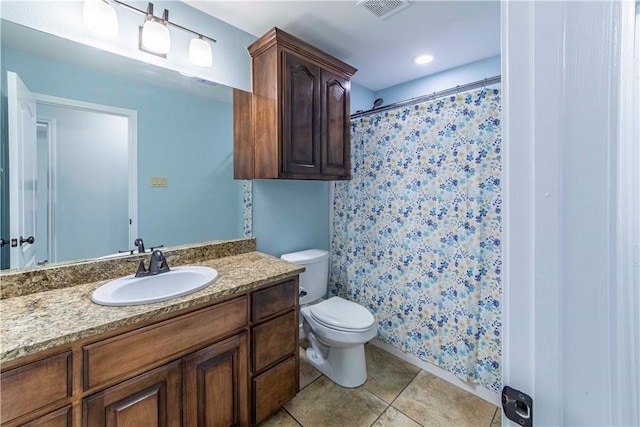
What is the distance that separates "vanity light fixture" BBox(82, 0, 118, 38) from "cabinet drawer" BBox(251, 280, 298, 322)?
4.73 ft

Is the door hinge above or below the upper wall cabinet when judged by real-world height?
below

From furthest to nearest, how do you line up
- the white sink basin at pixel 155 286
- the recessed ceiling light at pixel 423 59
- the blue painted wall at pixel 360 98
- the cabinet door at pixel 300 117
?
1. the blue painted wall at pixel 360 98
2. the recessed ceiling light at pixel 423 59
3. the cabinet door at pixel 300 117
4. the white sink basin at pixel 155 286

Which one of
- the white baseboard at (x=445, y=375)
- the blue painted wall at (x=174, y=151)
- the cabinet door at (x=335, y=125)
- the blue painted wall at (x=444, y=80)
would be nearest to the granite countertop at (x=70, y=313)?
the blue painted wall at (x=174, y=151)

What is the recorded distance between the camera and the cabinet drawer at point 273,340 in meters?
1.37

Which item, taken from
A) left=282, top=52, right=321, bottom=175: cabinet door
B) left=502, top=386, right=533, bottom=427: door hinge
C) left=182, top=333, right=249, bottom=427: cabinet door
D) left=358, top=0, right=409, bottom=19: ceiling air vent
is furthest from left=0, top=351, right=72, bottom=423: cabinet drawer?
left=358, top=0, right=409, bottom=19: ceiling air vent

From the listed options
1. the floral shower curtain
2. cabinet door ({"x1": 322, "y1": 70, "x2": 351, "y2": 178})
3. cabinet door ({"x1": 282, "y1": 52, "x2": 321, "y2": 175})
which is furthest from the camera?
cabinet door ({"x1": 322, "y1": 70, "x2": 351, "y2": 178})

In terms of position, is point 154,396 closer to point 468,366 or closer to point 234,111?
point 234,111

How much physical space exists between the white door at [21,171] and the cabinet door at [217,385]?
86cm

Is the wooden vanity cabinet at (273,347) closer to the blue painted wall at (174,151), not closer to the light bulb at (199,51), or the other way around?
the blue painted wall at (174,151)

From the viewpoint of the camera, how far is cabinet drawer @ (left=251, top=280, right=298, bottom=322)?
1.35 metres

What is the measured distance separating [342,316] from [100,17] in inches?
80.1

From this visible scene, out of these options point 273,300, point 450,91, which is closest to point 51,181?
point 273,300

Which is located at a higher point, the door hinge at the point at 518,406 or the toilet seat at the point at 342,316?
the door hinge at the point at 518,406

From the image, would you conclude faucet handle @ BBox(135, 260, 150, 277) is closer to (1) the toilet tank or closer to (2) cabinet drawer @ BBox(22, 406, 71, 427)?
(2) cabinet drawer @ BBox(22, 406, 71, 427)
